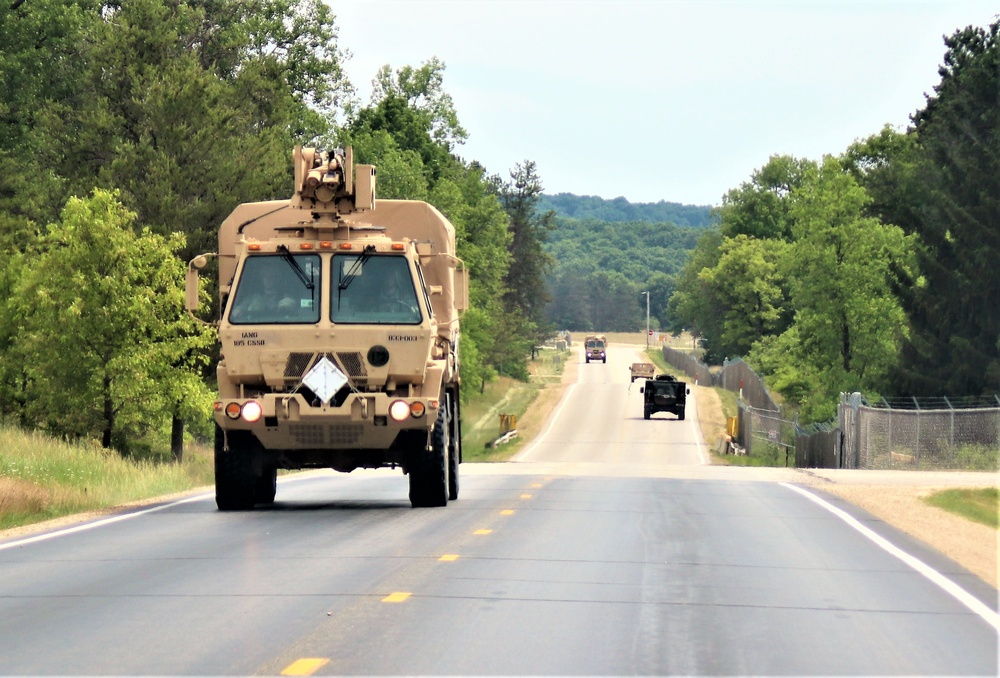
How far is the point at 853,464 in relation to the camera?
1594 inches

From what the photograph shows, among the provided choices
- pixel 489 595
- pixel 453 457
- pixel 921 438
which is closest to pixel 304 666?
pixel 489 595

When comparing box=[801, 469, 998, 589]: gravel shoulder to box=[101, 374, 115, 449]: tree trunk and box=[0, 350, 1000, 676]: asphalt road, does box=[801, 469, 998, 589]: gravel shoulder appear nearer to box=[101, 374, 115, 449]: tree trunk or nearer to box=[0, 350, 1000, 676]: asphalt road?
box=[0, 350, 1000, 676]: asphalt road

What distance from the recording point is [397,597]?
34.0 ft

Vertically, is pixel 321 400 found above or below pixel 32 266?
below

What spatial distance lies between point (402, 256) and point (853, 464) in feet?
84.5

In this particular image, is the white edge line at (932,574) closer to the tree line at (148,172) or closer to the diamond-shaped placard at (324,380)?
the diamond-shaped placard at (324,380)

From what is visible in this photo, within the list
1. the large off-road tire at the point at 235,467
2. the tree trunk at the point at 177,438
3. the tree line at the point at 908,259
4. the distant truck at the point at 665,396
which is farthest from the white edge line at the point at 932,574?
the distant truck at the point at 665,396

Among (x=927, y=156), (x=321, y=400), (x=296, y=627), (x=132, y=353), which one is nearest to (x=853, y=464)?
(x=132, y=353)

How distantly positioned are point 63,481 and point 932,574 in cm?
1340

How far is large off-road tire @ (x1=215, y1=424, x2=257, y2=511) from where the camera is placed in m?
17.8

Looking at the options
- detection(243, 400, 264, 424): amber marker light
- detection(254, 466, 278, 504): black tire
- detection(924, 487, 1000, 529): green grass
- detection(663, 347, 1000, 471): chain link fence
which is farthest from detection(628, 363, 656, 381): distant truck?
detection(243, 400, 264, 424): amber marker light

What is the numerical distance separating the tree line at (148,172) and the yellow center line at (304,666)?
3050cm

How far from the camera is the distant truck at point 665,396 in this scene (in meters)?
78.4

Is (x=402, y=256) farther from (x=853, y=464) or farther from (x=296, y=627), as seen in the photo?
(x=853, y=464)
